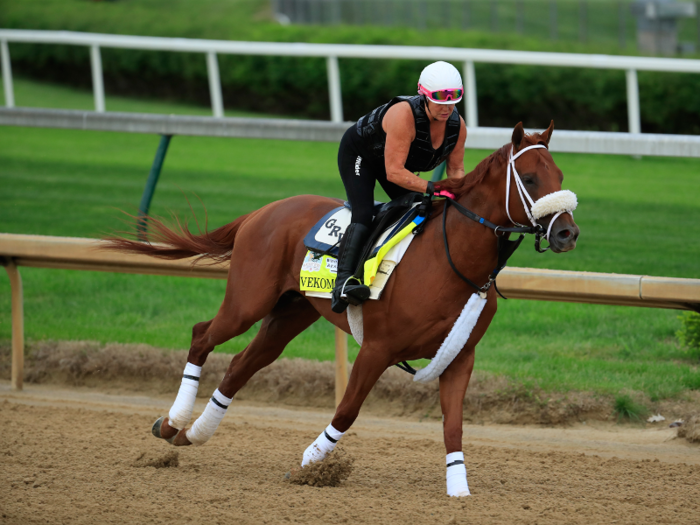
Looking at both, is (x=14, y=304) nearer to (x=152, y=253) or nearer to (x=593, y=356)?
(x=152, y=253)

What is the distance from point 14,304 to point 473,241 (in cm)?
390

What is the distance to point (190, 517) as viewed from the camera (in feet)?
13.4

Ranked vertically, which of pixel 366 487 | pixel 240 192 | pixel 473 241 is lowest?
pixel 366 487

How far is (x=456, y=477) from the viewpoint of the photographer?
4336 mm

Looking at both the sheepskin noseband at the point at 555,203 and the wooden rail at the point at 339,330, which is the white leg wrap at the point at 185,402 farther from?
the sheepskin noseband at the point at 555,203

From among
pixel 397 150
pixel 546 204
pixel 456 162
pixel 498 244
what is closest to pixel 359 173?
pixel 397 150

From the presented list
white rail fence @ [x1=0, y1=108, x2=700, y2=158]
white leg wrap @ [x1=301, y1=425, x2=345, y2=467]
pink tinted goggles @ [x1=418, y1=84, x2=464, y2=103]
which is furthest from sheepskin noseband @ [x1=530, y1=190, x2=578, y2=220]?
white rail fence @ [x1=0, y1=108, x2=700, y2=158]

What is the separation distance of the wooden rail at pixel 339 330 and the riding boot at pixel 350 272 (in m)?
1.35

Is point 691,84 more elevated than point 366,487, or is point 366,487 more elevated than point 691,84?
point 691,84

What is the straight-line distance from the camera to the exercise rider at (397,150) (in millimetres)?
4391

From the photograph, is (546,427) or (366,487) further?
(546,427)

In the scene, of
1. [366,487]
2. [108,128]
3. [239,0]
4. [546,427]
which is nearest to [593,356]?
[546,427]

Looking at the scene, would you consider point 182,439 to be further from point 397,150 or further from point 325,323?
point 325,323

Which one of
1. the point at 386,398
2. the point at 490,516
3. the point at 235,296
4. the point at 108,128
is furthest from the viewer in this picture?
the point at 108,128
